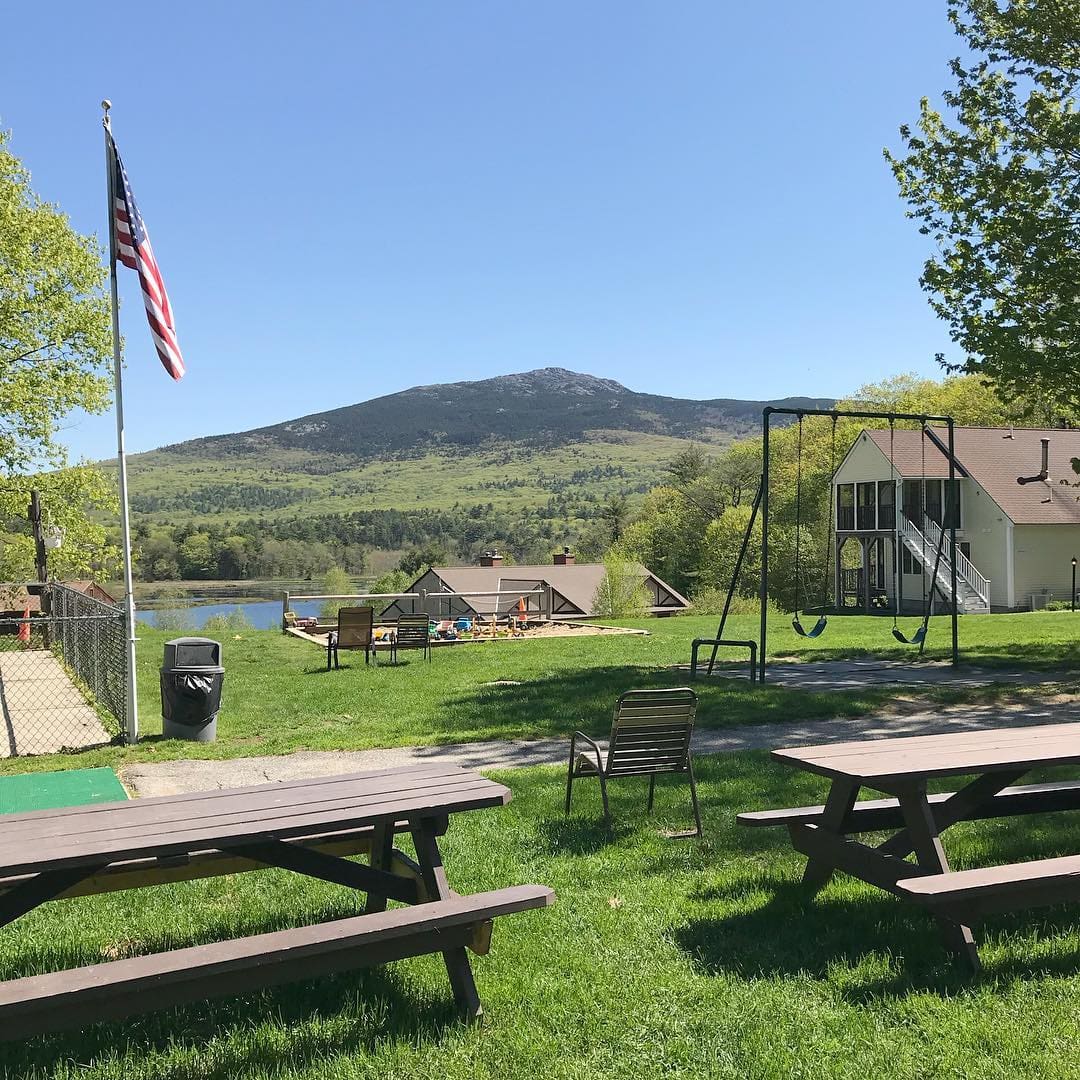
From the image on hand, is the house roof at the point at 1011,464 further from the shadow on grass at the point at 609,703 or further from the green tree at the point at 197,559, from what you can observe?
the green tree at the point at 197,559

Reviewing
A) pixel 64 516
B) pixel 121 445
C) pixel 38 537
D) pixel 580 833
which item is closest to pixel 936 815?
pixel 580 833

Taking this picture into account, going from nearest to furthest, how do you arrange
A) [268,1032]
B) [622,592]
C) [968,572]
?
1. [268,1032]
2. [622,592]
3. [968,572]

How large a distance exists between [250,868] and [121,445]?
682 cm

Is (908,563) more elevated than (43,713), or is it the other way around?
(908,563)

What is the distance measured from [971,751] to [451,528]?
164765mm

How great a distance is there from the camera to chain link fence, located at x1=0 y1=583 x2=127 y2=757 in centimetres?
1080

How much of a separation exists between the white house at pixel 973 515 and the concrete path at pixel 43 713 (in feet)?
84.7

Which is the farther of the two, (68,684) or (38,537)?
(38,537)

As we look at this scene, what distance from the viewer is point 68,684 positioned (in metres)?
16.1

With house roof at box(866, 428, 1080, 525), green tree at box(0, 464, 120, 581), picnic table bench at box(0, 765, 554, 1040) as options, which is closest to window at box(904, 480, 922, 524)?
house roof at box(866, 428, 1080, 525)

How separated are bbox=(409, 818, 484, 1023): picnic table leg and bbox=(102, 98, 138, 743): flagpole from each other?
6661mm

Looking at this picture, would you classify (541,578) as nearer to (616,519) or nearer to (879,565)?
(879,565)

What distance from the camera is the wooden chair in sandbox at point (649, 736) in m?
6.51

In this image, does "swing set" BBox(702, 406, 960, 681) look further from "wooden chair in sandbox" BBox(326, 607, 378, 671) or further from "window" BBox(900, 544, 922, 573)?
"wooden chair in sandbox" BBox(326, 607, 378, 671)
